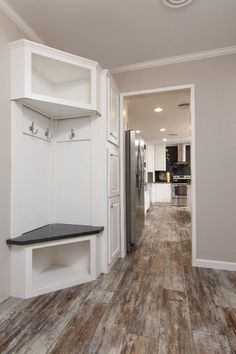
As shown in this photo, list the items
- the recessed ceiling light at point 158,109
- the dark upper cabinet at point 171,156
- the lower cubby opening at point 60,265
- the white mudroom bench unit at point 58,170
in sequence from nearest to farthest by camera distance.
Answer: the white mudroom bench unit at point 58,170 → the lower cubby opening at point 60,265 → the recessed ceiling light at point 158,109 → the dark upper cabinet at point 171,156

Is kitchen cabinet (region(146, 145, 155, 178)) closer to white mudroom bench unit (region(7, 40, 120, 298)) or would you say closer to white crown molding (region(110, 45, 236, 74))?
white crown molding (region(110, 45, 236, 74))

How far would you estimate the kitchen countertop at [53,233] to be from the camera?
1829 millimetres

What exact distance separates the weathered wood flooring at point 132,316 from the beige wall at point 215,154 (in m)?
0.36

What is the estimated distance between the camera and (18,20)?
1.98m

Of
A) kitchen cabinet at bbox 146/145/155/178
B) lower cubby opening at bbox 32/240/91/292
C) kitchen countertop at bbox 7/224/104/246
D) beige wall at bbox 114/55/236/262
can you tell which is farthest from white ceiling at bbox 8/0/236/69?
kitchen cabinet at bbox 146/145/155/178

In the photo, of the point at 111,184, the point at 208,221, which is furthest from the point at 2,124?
the point at 208,221

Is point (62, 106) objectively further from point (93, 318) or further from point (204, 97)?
point (93, 318)

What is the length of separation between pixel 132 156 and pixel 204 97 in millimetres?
1200

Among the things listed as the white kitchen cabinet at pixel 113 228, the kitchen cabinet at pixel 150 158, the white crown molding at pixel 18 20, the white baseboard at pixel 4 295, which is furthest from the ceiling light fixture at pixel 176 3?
the kitchen cabinet at pixel 150 158

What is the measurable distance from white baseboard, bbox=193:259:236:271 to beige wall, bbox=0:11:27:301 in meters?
2.06

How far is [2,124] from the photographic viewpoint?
5.85ft

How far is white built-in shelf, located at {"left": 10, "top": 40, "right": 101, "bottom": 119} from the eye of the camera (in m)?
1.85

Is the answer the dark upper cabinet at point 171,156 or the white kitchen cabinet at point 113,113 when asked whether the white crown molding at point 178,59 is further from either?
the dark upper cabinet at point 171,156

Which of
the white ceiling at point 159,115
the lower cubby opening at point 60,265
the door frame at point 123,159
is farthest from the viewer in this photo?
the white ceiling at point 159,115
